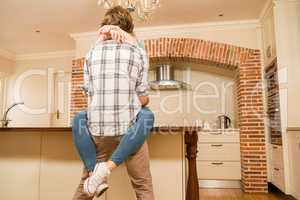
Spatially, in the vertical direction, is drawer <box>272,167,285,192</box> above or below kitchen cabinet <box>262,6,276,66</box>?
below

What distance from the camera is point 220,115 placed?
16.6 feet

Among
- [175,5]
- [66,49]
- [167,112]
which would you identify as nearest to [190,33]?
[175,5]

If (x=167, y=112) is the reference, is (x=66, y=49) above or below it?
above

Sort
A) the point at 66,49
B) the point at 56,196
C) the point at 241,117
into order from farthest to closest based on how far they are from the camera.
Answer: the point at 66,49 < the point at 241,117 < the point at 56,196

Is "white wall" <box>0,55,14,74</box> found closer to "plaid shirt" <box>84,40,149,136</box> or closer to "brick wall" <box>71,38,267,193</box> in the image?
"brick wall" <box>71,38,267,193</box>

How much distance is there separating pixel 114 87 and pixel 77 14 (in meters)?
3.22

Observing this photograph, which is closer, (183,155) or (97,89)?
(97,89)

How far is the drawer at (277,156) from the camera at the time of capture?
3.51 m

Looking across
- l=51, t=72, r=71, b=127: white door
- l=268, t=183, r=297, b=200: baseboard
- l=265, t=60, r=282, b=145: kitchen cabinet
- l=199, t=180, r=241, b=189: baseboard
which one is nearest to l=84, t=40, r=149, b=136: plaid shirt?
l=265, t=60, r=282, b=145: kitchen cabinet

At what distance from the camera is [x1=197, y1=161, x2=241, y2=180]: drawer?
4254mm

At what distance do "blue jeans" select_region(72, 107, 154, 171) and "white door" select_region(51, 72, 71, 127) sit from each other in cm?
507

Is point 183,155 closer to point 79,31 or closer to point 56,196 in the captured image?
point 56,196

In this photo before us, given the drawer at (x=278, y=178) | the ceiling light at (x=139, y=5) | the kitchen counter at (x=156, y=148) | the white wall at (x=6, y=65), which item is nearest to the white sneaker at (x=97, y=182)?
the kitchen counter at (x=156, y=148)

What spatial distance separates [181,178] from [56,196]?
3.17 feet
